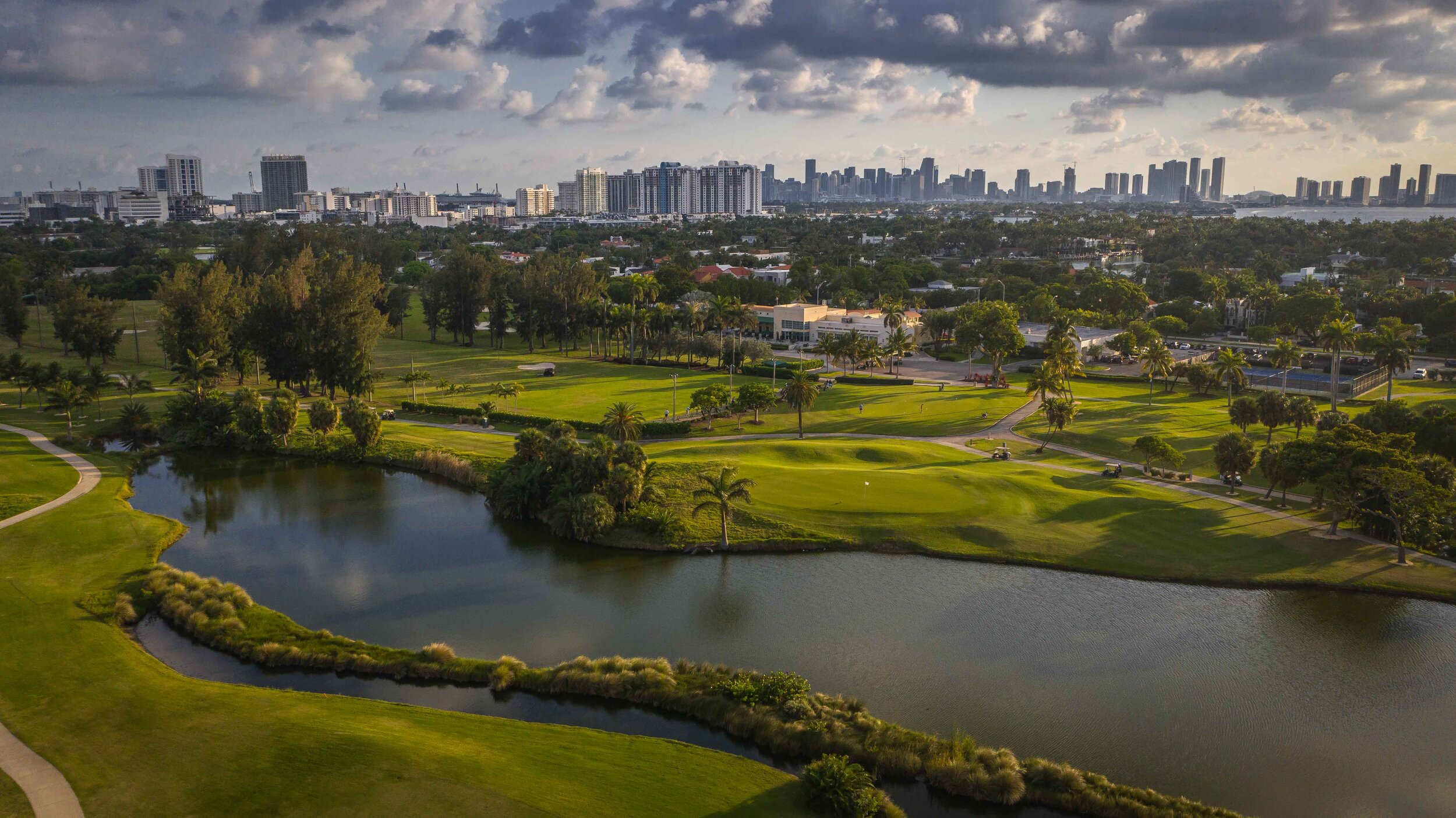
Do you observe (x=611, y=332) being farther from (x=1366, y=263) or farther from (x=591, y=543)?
(x=1366, y=263)

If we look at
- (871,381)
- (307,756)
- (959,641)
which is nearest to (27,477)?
(307,756)

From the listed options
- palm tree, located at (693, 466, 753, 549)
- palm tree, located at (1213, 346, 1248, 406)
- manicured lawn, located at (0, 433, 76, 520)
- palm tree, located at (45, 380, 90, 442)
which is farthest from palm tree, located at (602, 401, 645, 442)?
palm tree, located at (1213, 346, 1248, 406)

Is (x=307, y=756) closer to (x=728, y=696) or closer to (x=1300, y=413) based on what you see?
(x=728, y=696)

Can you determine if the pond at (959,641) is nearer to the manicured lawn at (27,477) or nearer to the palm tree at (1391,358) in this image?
the manicured lawn at (27,477)

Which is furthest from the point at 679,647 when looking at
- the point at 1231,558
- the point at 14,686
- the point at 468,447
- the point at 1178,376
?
the point at 1178,376

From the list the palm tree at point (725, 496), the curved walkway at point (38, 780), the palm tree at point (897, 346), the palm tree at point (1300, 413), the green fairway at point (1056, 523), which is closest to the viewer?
the curved walkway at point (38, 780)

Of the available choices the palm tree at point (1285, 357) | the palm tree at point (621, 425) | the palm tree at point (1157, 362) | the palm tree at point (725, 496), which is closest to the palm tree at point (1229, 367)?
the palm tree at point (1157, 362)
